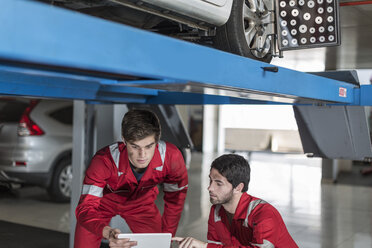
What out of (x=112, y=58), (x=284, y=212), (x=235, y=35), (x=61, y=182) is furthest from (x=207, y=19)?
(x=61, y=182)

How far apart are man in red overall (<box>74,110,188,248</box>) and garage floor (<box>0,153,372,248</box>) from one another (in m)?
1.84

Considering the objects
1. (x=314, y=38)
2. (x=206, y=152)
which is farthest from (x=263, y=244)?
(x=206, y=152)

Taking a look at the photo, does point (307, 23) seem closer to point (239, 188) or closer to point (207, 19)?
point (207, 19)

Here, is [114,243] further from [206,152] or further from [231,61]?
[206,152]

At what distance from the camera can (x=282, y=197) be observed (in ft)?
25.1

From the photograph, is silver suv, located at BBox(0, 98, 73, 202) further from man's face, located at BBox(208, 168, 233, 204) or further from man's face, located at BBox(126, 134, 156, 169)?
man's face, located at BBox(208, 168, 233, 204)

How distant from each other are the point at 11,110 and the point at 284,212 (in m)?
4.17

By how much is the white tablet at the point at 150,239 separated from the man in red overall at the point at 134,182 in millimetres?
145

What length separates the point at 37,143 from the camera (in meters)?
6.19

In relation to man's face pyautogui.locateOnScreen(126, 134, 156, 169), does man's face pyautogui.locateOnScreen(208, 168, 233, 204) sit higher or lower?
lower

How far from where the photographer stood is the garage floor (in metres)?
5.13

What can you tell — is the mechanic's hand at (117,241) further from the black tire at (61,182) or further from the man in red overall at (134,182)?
the black tire at (61,182)

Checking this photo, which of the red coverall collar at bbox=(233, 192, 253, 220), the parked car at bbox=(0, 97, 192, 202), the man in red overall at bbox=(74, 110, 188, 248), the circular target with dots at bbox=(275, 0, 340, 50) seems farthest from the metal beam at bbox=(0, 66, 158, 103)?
the parked car at bbox=(0, 97, 192, 202)

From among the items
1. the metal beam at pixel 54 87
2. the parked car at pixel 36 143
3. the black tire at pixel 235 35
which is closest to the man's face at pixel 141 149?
the metal beam at pixel 54 87
